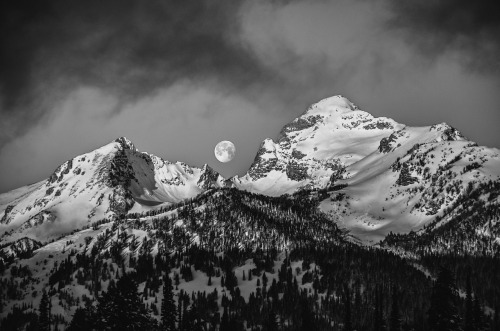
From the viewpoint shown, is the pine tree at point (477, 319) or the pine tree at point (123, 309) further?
the pine tree at point (123, 309)

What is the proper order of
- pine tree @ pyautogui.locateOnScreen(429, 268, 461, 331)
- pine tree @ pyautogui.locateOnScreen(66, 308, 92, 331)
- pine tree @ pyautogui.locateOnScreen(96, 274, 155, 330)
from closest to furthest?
pine tree @ pyautogui.locateOnScreen(429, 268, 461, 331) → pine tree @ pyautogui.locateOnScreen(96, 274, 155, 330) → pine tree @ pyautogui.locateOnScreen(66, 308, 92, 331)

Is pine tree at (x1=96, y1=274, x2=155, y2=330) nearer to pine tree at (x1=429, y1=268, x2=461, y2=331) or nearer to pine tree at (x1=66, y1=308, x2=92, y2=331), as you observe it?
pine tree at (x1=66, y1=308, x2=92, y2=331)

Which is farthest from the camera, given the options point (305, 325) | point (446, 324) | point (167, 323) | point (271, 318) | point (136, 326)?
point (305, 325)

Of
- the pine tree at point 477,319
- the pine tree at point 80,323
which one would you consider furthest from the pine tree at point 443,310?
the pine tree at point 80,323

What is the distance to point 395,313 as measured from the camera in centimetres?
10488

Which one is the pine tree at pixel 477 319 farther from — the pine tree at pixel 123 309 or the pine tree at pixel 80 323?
the pine tree at pixel 80 323

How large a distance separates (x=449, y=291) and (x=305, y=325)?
105 meters

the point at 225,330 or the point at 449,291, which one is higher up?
the point at 449,291

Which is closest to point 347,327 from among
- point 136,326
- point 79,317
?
point 136,326

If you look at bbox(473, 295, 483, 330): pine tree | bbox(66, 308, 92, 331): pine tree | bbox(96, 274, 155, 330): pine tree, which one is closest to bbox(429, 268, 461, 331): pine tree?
bbox(473, 295, 483, 330): pine tree

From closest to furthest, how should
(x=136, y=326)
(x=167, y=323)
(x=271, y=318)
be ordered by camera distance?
(x=136, y=326) < (x=167, y=323) < (x=271, y=318)

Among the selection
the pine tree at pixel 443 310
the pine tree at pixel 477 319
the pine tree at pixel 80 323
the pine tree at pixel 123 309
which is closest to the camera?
the pine tree at pixel 443 310

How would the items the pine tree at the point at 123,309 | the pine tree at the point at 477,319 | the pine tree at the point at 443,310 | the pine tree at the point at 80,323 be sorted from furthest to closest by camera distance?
the pine tree at the point at 80,323
the pine tree at the point at 123,309
the pine tree at the point at 477,319
the pine tree at the point at 443,310

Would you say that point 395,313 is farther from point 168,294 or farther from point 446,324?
point 168,294
